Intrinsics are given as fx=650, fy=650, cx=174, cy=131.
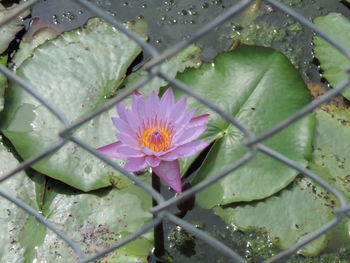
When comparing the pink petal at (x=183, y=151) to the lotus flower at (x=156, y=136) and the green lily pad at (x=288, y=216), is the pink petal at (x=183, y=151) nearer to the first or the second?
the lotus flower at (x=156, y=136)

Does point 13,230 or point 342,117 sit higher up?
point 342,117

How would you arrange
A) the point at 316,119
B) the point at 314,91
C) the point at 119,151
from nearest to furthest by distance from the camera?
1. the point at 119,151
2. the point at 316,119
3. the point at 314,91

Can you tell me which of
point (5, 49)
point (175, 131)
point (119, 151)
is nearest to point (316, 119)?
point (175, 131)

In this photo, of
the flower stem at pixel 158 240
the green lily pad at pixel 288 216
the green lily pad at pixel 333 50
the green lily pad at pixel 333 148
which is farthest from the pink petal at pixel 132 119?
the green lily pad at pixel 333 50

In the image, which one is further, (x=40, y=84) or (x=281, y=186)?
(x=40, y=84)

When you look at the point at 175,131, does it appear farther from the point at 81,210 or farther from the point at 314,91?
the point at 314,91

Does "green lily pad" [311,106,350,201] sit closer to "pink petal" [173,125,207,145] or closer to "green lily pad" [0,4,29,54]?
"pink petal" [173,125,207,145]
